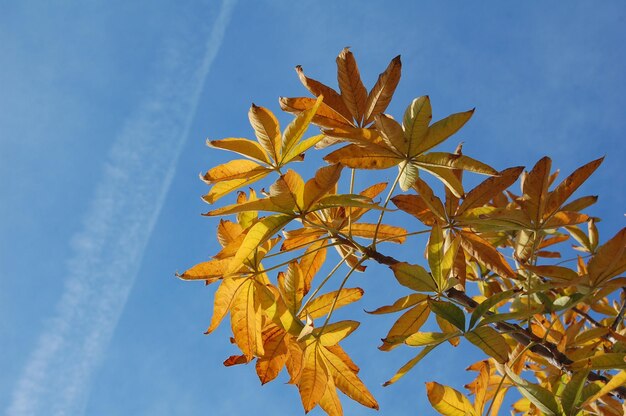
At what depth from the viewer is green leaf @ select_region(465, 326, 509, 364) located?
135 centimetres

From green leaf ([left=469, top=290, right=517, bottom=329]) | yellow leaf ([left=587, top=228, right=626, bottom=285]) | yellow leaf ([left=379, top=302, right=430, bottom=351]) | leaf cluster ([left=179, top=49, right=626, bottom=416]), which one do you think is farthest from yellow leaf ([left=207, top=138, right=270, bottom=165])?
yellow leaf ([left=587, top=228, right=626, bottom=285])

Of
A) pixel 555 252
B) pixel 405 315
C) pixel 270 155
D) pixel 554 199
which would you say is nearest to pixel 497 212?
pixel 554 199

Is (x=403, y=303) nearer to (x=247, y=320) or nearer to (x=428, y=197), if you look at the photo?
(x=428, y=197)

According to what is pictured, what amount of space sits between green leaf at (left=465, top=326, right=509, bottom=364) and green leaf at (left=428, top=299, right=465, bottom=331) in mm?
37

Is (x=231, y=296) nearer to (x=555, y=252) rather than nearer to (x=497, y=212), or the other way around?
(x=497, y=212)

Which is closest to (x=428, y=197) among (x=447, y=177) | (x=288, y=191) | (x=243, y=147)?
(x=447, y=177)

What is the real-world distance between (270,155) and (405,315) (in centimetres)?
58

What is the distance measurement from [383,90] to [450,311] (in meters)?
0.62

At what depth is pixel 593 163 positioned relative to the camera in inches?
60.6

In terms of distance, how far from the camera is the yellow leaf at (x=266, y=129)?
1.49 meters

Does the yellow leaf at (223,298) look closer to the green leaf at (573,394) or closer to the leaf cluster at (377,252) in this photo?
the leaf cluster at (377,252)

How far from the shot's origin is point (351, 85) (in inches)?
63.6

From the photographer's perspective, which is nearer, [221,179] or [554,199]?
[221,179]

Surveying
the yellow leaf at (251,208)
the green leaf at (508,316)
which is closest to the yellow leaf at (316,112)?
the yellow leaf at (251,208)
